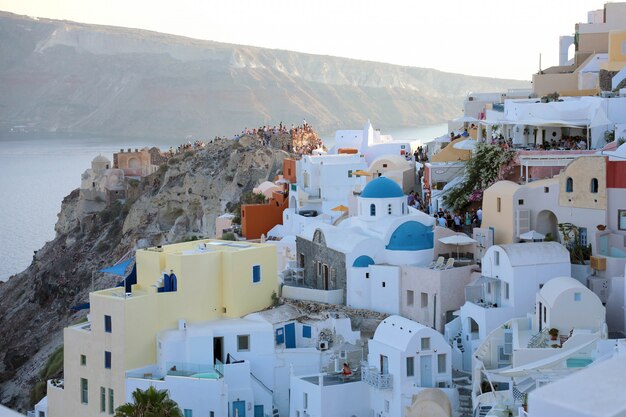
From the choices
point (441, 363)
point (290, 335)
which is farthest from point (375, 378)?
point (290, 335)

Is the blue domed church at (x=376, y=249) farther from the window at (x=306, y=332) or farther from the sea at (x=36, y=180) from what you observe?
the sea at (x=36, y=180)

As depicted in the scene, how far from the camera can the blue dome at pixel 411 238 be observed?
72.6ft

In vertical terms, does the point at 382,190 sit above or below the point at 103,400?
above

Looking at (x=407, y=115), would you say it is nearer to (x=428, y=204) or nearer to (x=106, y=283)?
(x=106, y=283)

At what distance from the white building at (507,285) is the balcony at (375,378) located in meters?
1.69

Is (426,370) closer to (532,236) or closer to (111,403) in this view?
(532,236)

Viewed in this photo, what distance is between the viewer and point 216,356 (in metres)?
20.4

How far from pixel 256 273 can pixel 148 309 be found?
2386mm

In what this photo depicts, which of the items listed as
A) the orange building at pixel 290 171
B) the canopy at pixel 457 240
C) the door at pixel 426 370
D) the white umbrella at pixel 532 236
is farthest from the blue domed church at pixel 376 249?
the orange building at pixel 290 171

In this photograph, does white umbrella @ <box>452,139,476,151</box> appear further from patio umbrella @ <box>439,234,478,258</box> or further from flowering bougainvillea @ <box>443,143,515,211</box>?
patio umbrella @ <box>439,234,478,258</box>

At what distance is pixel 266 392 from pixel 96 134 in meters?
178

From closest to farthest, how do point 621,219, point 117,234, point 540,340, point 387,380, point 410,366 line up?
point 540,340 < point 410,366 < point 387,380 < point 621,219 < point 117,234

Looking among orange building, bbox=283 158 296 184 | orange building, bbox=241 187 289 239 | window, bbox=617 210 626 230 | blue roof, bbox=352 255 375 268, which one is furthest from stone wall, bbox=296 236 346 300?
orange building, bbox=283 158 296 184

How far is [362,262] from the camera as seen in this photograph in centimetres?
2236
